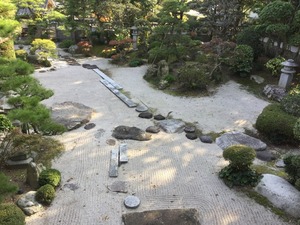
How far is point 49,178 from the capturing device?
6.62 meters

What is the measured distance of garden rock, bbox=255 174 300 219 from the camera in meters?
5.95

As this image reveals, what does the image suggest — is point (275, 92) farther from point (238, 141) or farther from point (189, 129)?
point (189, 129)

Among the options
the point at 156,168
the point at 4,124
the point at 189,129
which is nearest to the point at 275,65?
the point at 189,129

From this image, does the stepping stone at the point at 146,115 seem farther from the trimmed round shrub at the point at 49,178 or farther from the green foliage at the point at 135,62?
the green foliage at the point at 135,62

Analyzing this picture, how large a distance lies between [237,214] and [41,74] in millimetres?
14013

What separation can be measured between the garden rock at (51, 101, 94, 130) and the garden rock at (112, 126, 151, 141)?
1521 mm

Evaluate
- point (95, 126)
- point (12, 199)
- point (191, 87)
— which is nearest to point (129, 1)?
point (191, 87)

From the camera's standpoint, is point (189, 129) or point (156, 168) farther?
point (189, 129)

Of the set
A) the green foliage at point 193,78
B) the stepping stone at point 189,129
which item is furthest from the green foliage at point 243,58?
the stepping stone at point 189,129

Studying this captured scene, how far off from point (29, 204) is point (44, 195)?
35 centimetres

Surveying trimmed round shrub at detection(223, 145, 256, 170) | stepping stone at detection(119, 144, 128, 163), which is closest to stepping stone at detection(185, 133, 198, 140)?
stepping stone at detection(119, 144, 128, 163)

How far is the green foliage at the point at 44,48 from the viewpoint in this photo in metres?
17.0

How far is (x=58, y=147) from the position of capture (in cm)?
861

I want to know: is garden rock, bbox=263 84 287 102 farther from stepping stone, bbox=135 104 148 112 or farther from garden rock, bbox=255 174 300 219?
garden rock, bbox=255 174 300 219
